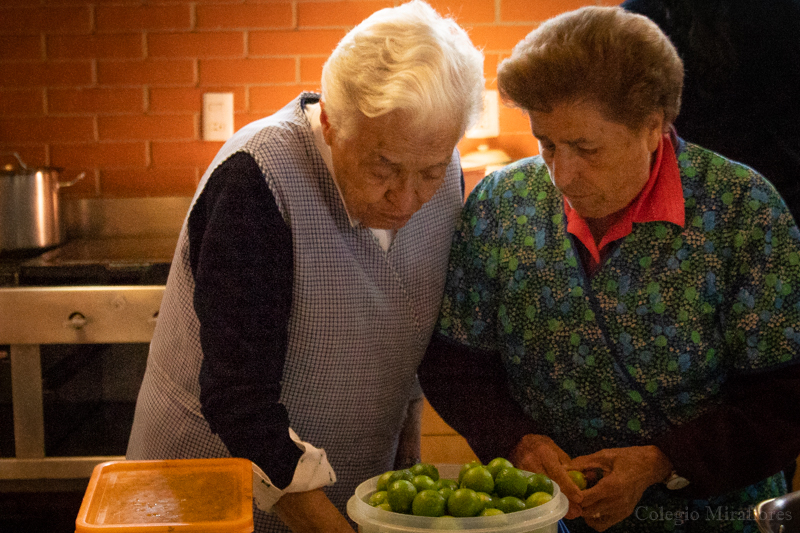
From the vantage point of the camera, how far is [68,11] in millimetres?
2541

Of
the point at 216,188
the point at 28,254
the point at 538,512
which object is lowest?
the point at 28,254

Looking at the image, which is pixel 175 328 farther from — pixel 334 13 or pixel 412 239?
pixel 334 13

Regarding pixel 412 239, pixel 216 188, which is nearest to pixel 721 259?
pixel 412 239

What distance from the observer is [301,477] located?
0.96 m

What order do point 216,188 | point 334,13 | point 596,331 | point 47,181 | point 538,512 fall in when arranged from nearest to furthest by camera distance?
point 538,512, point 216,188, point 596,331, point 47,181, point 334,13

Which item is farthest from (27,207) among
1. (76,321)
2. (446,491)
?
(446,491)

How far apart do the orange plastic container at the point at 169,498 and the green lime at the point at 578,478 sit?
0.50 m

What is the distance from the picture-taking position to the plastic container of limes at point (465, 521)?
789 mm

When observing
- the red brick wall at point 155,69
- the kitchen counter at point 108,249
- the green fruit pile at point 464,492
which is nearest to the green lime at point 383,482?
the green fruit pile at point 464,492

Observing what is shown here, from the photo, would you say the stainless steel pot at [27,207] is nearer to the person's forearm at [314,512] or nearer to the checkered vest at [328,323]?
the checkered vest at [328,323]

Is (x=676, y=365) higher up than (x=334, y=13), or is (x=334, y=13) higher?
(x=334, y=13)

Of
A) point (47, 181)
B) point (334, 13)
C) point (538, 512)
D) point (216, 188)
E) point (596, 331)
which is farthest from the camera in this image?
point (334, 13)

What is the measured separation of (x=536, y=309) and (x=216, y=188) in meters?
0.54

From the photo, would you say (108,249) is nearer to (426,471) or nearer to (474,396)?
(474,396)
